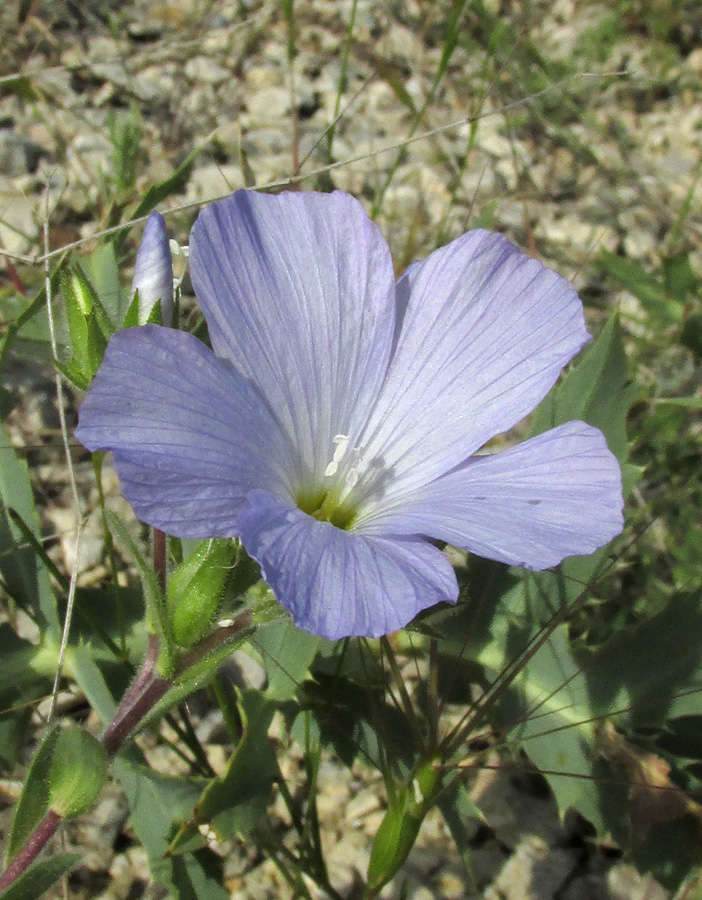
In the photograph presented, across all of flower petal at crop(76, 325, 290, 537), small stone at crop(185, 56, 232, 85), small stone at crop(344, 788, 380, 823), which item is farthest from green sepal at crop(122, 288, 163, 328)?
small stone at crop(185, 56, 232, 85)

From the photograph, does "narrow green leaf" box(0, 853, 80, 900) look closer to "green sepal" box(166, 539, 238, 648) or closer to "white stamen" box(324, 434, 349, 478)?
"green sepal" box(166, 539, 238, 648)

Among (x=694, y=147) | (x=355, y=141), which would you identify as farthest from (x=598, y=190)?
(x=355, y=141)

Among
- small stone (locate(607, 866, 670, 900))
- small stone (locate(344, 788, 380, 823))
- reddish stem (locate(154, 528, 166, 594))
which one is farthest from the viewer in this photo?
small stone (locate(344, 788, 380, 823))

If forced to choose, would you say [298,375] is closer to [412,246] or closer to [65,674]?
[65,674]

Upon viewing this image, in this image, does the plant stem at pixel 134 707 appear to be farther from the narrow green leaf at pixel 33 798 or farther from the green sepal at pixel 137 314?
the green sepal at pixel 137 314

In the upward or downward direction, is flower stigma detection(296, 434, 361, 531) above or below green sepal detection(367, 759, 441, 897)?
above

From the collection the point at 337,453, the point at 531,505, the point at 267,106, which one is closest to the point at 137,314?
the point at 337,453

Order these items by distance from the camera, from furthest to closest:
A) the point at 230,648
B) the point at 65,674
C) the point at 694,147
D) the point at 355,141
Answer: the point at 694,147 < the point at 355,141 < the point at 65,674 < the point at 230,648

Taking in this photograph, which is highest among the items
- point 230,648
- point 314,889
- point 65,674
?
point 230,648
